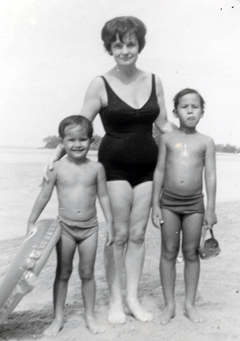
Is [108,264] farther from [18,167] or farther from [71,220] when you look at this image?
[18,167]

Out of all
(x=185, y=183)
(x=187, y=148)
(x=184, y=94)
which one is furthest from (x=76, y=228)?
(x=184, y=94)

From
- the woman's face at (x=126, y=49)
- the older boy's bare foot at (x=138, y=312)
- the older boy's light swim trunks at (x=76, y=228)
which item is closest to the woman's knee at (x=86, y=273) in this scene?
the older boy's light swim trunks at (x=76, y=228)

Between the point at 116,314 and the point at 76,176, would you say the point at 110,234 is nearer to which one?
the point at 76,176

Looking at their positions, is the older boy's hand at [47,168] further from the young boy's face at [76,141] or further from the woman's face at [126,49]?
the woman's face at [126,49]

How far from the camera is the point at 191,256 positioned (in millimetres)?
2920

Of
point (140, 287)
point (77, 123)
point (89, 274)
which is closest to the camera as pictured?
point (77, 123)

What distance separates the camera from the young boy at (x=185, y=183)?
2824mm

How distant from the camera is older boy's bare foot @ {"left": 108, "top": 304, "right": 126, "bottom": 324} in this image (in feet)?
9.64

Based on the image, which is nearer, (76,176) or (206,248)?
(76,176)

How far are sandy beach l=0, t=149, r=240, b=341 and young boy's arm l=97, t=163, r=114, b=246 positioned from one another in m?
0.65

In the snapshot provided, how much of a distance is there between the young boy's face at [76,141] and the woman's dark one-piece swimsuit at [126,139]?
216 millimetres

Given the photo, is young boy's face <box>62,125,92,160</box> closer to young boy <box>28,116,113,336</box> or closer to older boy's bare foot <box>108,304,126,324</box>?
young boy <box>28,116,113,336</box>

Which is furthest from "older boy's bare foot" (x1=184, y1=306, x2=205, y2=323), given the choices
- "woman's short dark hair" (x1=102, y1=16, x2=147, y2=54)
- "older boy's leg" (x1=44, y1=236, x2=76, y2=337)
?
"woman's short dark hair" (x1=102, y1=16, x2=147, y2=54)

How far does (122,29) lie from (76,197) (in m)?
1.12
